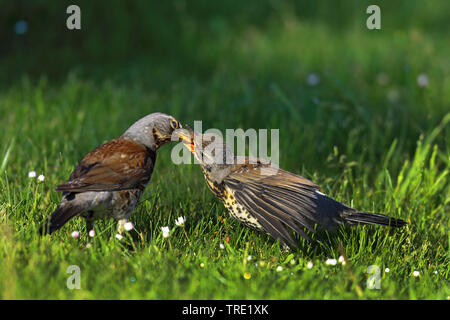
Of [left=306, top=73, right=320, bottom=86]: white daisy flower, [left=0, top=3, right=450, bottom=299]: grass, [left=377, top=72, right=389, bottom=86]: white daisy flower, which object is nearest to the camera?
[left=0, top=3, right=450, bottom=299]: grass

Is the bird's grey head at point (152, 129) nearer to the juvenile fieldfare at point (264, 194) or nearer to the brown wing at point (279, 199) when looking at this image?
the juvenile fieldfare at point (264, 194)

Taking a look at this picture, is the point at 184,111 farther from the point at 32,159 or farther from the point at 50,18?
the point at 50,18

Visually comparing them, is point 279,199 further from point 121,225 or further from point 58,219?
point 58,219

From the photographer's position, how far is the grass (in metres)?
3.47

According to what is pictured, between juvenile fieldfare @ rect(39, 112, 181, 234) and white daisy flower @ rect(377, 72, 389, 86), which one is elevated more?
white daisy flower @ rect(377, 72, 389, 86)

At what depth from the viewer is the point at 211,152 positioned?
428 cm

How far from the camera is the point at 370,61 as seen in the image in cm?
846

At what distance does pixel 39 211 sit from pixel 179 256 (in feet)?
3.59

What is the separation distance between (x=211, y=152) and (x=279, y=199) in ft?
2.05

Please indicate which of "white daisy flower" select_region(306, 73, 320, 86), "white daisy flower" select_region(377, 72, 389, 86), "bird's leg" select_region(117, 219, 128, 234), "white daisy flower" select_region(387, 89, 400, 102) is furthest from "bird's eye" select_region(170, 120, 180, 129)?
"white daisy flower" select_region(377, 72, 389, 86)

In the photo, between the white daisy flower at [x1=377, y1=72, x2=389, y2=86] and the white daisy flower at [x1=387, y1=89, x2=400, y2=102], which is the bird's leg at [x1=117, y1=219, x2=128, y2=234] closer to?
the white daisy flower at [x1=387, y1=89, x2=400, y2=102]

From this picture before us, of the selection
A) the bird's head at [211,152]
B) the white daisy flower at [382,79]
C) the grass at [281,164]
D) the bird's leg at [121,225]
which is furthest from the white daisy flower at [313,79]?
the bird's leg at [121,225]

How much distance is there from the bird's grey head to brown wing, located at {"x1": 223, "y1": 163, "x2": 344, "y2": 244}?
1.80 ft
